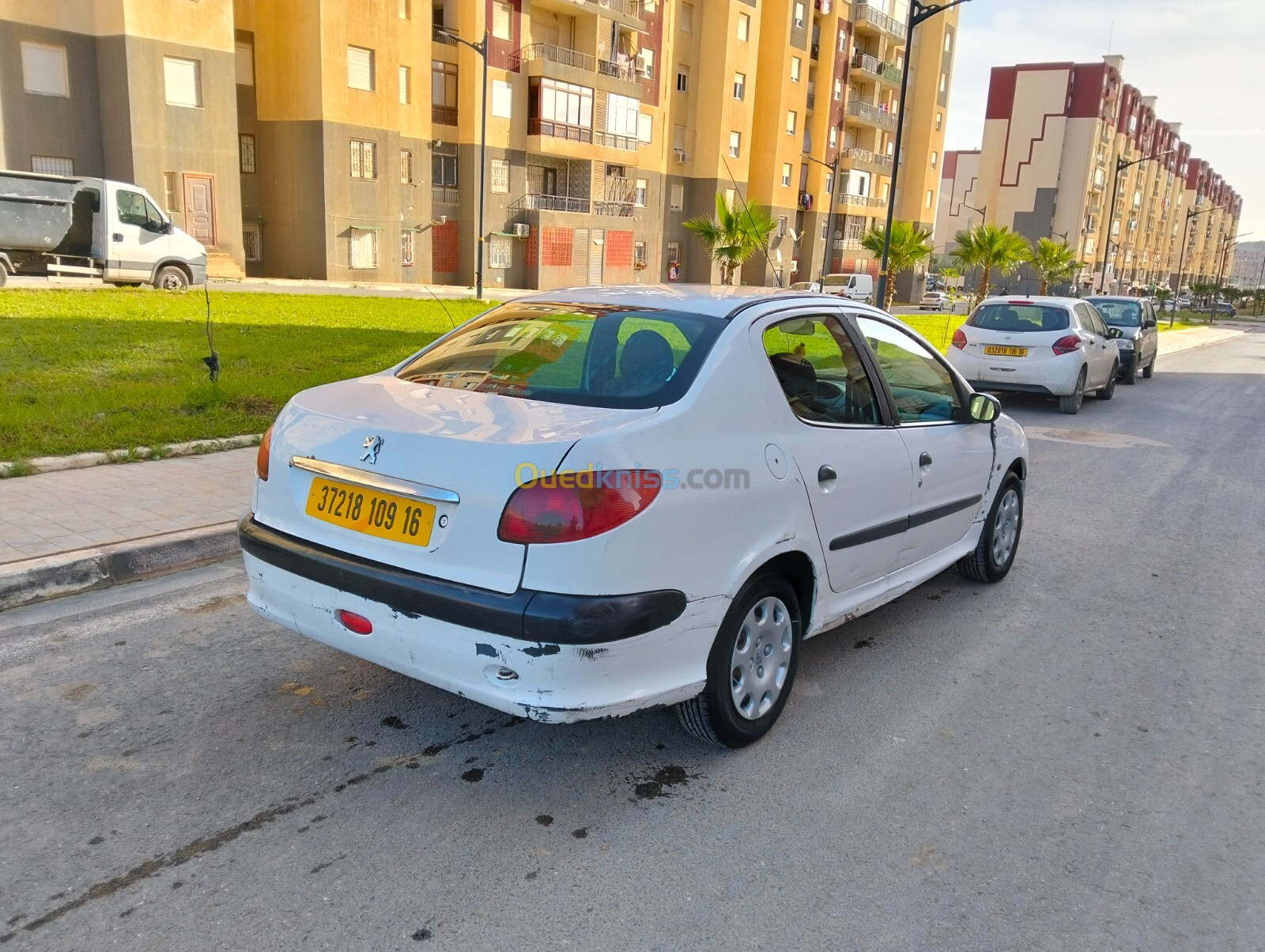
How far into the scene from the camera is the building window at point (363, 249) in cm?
3545

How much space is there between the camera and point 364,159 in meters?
35.4

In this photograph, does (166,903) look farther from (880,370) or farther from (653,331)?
(880,370)

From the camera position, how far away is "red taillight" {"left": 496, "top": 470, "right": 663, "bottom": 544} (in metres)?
2.96

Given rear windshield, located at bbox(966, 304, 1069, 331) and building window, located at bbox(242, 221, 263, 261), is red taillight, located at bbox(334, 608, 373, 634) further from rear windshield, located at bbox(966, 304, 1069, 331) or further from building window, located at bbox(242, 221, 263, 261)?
building window, located at bbox(242, 221, 263, 261)

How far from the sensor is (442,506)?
10.2ft

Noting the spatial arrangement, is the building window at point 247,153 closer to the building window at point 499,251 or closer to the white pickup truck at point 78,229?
the building window at point 499,251

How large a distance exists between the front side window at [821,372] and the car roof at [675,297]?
18 cm

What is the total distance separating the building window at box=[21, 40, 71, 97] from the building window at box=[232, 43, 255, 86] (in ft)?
21.2

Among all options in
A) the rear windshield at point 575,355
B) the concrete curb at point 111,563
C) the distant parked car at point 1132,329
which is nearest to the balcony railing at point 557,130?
the distant parked car at point 1132,329

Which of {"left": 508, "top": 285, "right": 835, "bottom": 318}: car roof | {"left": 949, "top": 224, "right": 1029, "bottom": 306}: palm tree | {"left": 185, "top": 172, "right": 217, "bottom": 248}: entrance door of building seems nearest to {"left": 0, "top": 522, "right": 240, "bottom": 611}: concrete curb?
{"left": 508, "top": 285, "right": 835, "bottom": 318}: car roof

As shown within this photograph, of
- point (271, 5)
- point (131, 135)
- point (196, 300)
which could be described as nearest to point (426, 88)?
point (271, 5)

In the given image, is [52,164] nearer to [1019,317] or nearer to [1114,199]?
[1019,317]

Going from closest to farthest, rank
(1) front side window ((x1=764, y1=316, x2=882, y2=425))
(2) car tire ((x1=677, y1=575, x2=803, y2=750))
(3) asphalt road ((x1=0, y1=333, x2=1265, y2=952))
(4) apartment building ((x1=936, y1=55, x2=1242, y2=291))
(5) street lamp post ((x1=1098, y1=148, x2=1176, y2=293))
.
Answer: (3) asphalt road ((x1=0, y1=333, x2=1265, y2=952)), (2) car tire ((x1=677, y1=575, x2=803, y2=750)), (1) front side window ((x1=764, y1=316, x2=882, y2=425)), (5) street lamp post ((x1=1098, y1=148, x2=1176, y2=293)), (4) apartment building ((x1=936, y1=55, x2=1242, y2=291))

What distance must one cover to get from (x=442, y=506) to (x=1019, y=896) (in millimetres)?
2144
